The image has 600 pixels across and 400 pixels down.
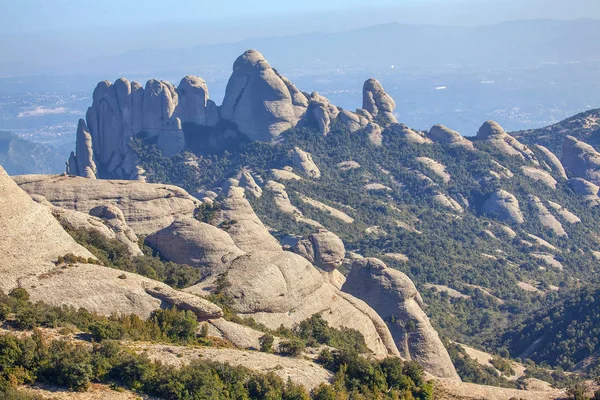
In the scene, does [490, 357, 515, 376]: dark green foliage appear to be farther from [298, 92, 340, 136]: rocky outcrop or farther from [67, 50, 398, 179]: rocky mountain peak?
[298, 92, 340, 136]: rocky outcrop

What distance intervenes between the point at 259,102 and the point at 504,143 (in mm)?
45054

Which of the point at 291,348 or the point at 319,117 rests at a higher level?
the point at 291,348

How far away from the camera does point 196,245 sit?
53.8 meters

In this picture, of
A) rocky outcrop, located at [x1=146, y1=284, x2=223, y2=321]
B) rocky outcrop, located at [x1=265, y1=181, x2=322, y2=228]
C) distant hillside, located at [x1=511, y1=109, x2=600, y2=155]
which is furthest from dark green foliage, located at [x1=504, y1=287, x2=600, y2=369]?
distant hillside, located at [x1=511, y1=109, x2=600, y2=155]

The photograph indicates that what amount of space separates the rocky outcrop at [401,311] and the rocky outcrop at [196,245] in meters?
11.4

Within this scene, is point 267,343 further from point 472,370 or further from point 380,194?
point 380,194

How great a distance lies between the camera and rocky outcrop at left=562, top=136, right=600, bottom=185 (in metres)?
130

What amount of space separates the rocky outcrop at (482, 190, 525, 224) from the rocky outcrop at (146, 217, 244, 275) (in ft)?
241

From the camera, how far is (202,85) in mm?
132750

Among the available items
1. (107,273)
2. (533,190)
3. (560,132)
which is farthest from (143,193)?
(560,132)

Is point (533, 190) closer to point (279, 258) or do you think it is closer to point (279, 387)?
point (279, 258)

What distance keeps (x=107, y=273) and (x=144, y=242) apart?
16609 millimetres

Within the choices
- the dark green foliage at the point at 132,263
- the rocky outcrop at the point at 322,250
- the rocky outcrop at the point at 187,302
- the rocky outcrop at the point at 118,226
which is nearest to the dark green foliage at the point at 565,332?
the rocky outcrop at the point at 322,250

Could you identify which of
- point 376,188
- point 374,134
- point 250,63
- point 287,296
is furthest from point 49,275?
point 374,134
